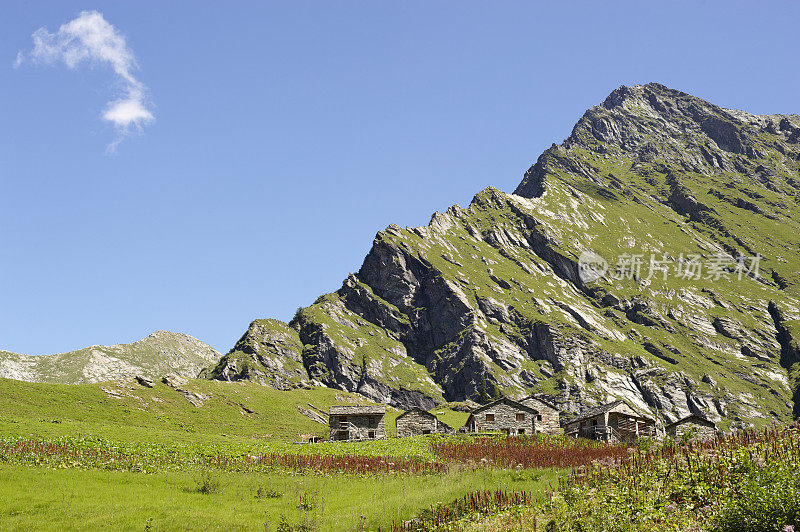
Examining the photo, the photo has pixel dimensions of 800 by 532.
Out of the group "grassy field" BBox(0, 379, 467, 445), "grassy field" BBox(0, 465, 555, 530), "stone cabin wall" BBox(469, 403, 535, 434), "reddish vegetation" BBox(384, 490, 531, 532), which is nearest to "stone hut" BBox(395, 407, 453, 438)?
"stone cabin wall" BBox(469, 403, 535, 434)

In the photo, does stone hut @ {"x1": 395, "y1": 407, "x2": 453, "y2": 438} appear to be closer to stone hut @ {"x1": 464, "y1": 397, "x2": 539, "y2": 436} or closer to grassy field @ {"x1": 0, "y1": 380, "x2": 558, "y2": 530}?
stone hut @ {"x1": 464, "y1": 397, "x2": 539, "y2": 436}

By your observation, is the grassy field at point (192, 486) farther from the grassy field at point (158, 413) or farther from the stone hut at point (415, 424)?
the stone hut at point (415, 424)

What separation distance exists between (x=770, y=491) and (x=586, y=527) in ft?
17.8

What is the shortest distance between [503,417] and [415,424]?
18135 millimetres

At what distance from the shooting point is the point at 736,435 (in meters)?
26.2

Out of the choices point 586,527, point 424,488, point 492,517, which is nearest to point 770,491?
point 586,527

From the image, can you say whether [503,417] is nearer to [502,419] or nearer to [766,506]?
[502,419]

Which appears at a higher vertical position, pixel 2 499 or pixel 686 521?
pixel 686 521

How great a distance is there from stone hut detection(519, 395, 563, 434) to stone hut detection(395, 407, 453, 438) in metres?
17.1

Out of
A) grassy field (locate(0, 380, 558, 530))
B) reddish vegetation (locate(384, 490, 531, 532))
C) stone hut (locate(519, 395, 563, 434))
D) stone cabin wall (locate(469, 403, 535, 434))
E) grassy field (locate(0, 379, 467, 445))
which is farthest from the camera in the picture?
stone hut (locate(519, 395, 563, 434))

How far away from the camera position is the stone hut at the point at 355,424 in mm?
92312

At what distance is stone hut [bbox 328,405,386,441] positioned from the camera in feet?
303

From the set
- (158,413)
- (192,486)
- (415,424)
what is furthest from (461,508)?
(158,413)

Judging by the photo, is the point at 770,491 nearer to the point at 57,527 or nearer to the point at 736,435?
the point at 736,435
